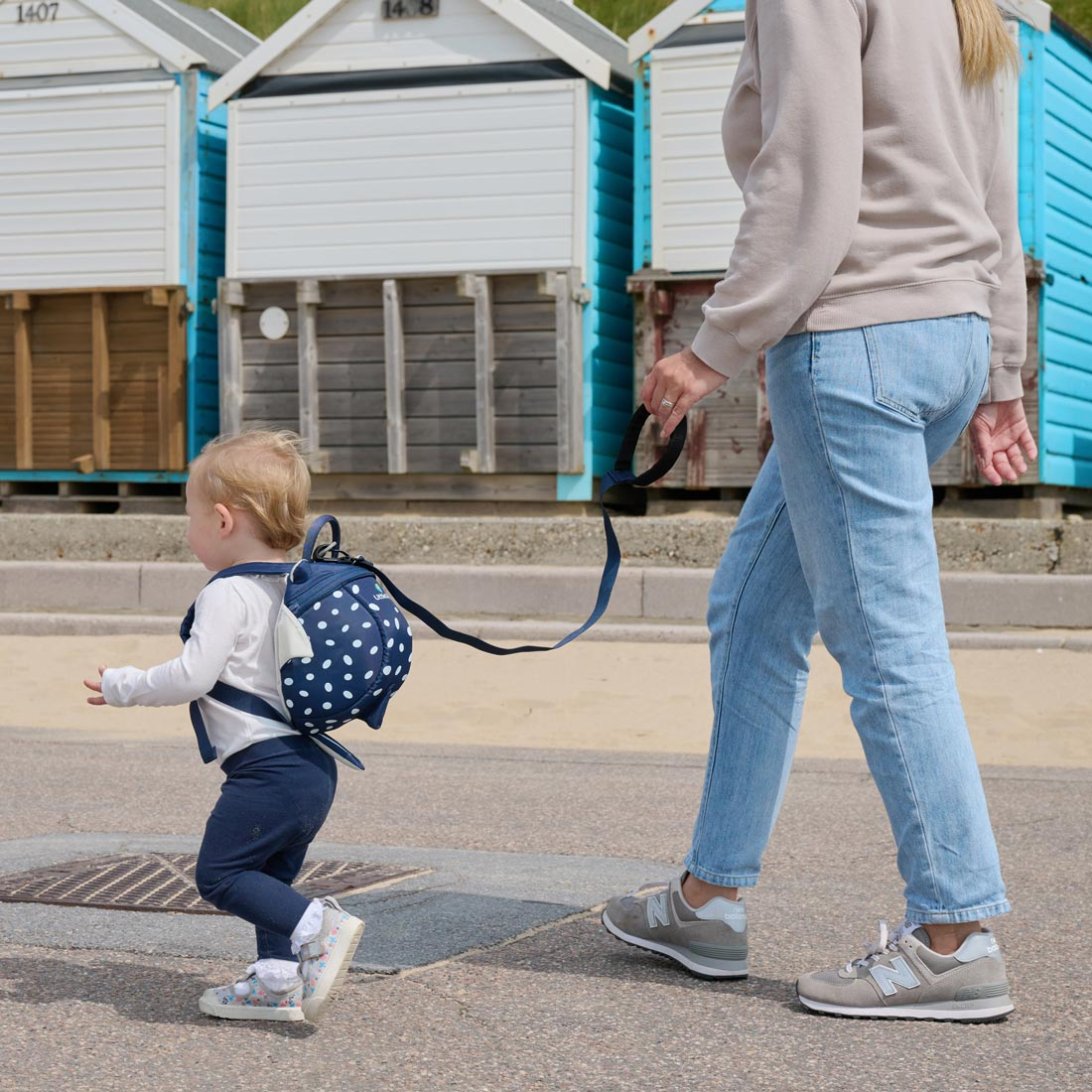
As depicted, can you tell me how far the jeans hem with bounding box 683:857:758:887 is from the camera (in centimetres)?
315

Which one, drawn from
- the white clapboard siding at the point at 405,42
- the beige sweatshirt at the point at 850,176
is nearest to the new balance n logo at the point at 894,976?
the beige sweatshirt at the point at 850,176

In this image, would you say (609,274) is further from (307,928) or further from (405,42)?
(307,928)

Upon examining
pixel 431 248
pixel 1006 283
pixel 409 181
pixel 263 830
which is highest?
pixel 409 181

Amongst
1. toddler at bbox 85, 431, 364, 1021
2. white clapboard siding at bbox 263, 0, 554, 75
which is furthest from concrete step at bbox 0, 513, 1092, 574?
toddler at bbox 85, 431, 364, 1021

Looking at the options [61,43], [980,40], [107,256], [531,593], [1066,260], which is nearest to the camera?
[980,40]

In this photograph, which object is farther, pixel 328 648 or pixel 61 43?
pixel 61 43

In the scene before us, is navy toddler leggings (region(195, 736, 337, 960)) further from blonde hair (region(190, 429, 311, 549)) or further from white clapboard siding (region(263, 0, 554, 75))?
white clapboard siding (region(263, 0, 554, 75))

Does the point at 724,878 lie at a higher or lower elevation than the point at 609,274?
lower

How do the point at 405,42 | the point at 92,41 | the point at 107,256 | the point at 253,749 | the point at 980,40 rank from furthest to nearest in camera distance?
1. the point at 92,41
2. the point at 107,256
3. the point at 405,42
4. the point at 980,40
5. the point at 253,749

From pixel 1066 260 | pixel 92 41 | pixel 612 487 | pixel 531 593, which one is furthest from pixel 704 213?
pixel 612 487

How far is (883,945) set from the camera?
9.55 feet

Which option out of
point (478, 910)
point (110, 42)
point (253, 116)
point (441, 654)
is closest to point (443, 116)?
point (253, 116)

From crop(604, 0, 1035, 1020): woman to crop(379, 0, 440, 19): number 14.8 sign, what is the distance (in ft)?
43.9

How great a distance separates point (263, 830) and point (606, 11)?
4105 cm
